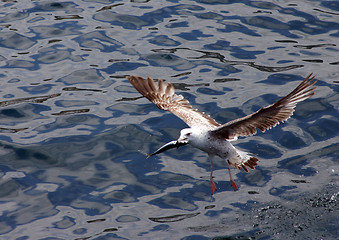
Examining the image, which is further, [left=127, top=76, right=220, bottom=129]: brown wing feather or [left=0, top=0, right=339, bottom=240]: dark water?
[left=127, top=76, right=220, bottom=129]: brown wing feather

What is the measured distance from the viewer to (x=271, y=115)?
7828mm

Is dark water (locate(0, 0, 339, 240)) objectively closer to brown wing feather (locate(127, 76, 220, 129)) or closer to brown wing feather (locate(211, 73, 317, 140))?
brown wing feather (locate(127, 76, 220, 129))

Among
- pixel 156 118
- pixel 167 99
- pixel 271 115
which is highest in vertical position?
pixel 271 115

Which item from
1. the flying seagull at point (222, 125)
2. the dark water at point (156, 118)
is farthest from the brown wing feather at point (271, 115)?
the dark water at point (156, 118)

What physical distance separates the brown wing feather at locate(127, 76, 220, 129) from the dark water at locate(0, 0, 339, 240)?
2.36ft

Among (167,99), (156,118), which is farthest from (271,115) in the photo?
(156,118)

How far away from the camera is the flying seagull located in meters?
7.69

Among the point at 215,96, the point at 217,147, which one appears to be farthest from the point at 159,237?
the point at 215,96

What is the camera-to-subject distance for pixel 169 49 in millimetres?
12930

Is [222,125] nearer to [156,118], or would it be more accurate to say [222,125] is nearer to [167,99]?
[167,99]

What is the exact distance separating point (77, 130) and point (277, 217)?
401cm

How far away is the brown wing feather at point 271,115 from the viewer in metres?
7.61

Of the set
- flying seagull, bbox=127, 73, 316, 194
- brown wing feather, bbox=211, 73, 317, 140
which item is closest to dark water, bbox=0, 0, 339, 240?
flying seagull, bbox=127, 73, 316, 194

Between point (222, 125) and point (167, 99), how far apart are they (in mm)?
2122
